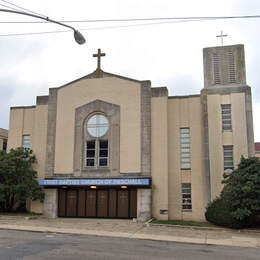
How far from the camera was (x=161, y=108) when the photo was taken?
26938 mm

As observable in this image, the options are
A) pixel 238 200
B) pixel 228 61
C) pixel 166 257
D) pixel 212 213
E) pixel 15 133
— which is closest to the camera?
pixel 166 257

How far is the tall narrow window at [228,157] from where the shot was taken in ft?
84.3

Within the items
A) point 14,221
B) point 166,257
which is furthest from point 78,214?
point 166,257

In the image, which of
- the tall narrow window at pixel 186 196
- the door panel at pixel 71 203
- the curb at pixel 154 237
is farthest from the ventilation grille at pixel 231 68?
the door panel at pixel 71 203

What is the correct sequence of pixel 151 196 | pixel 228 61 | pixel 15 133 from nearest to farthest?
pixel 151 196 → pixel 228 61 → pixel 15 133

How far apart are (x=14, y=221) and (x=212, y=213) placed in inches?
515

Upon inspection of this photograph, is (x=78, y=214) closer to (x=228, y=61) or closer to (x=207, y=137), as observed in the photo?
(x=207, y=137)

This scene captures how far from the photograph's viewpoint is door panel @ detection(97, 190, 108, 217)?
26.6 metres

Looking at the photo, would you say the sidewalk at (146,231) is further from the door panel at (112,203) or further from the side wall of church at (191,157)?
the side wall of church at (191,157)

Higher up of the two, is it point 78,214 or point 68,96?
point 68,96

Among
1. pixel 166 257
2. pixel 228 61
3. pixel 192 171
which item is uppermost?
pixel 228 61

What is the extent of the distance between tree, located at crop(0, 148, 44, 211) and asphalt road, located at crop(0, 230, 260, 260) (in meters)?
10.5

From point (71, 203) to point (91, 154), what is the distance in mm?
4153

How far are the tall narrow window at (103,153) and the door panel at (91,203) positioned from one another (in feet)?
7.74
